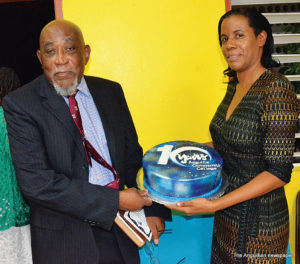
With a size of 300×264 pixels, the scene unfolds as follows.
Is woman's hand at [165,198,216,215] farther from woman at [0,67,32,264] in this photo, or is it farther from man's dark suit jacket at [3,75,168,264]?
woman at [0,67,32,264]

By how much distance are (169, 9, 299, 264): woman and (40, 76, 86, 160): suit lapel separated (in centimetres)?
53

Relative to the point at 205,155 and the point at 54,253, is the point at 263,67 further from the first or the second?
the point at 54,253

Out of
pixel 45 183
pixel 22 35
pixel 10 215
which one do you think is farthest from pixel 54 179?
pixel 22 35

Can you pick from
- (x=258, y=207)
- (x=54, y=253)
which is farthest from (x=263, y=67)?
(x=54, y=253)

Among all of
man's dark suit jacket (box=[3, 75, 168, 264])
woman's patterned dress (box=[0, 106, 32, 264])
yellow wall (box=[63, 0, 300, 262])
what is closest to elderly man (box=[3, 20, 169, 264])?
man's dark suit jacket (box=[3, 75, 168, 264])

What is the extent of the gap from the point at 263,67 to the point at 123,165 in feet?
2.78

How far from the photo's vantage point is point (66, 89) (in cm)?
142

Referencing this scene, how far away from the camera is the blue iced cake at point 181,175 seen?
49.2 inches

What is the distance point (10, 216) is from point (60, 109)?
91cm

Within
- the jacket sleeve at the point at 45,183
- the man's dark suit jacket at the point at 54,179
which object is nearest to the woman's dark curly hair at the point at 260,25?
the man's dark suit jacket at the point at 54,179

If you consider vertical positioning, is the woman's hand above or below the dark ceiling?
below

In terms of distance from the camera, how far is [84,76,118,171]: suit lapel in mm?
1496

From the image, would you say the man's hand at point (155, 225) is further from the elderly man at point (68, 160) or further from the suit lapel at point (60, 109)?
the suit lapel at point (60, 109)

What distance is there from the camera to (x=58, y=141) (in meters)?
1.35
